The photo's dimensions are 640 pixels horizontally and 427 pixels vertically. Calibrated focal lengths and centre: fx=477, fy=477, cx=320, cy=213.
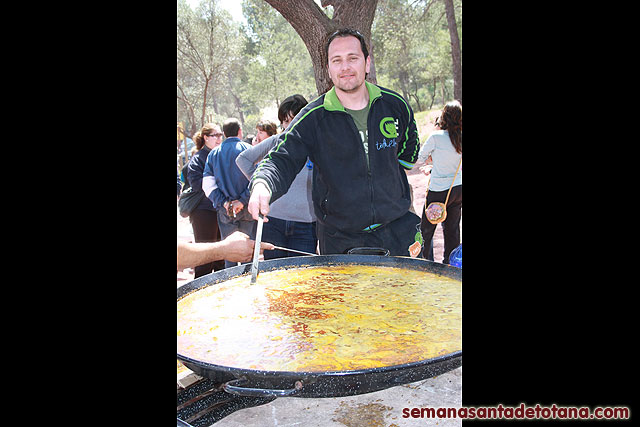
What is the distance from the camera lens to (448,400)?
2.15 m

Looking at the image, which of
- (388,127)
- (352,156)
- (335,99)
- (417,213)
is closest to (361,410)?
(352,156)

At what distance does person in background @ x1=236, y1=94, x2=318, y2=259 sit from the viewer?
353 cm

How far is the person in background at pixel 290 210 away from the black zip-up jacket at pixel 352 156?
94 centimetres

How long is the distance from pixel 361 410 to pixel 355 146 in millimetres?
1287

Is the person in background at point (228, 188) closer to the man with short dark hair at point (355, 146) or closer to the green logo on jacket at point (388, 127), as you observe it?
the man with short dark hair at point (355, 146)

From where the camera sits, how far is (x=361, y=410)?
2094 millimetres

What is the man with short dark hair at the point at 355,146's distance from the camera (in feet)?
8.26

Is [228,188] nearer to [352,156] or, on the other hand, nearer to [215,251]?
[352,156]

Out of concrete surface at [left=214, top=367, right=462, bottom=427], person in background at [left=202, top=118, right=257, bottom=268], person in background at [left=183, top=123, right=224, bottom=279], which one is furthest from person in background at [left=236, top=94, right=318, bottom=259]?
concrete surface at [left=214, top=367, right=462, bottom=427]

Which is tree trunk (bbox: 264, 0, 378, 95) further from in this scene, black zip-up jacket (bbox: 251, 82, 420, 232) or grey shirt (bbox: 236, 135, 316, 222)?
black zip-up jacket (bbox: 251, 82, 420, 232)

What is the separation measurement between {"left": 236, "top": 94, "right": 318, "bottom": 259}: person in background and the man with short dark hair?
0.91 meters

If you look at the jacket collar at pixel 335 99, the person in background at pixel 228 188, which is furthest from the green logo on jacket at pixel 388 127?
the person in background at pixel 228 188
